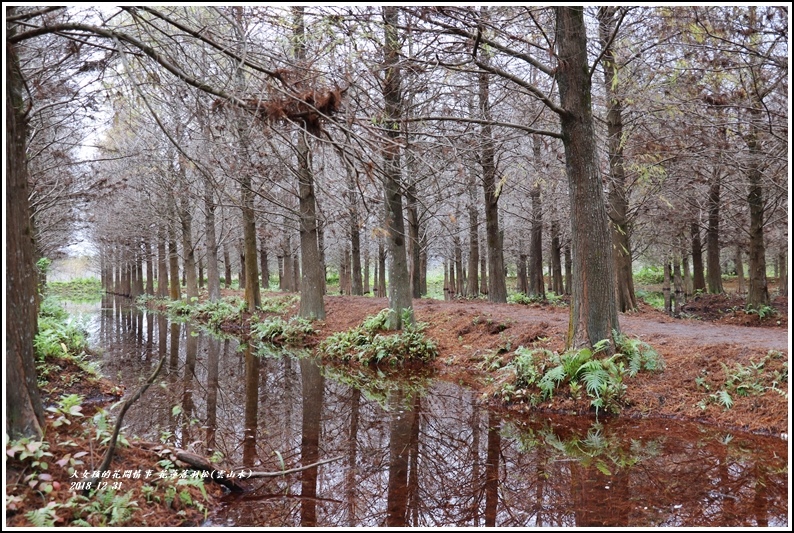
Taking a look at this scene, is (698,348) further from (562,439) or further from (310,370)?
(310,370)

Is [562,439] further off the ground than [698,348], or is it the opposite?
[698,348]

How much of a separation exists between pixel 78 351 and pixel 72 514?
804 cm

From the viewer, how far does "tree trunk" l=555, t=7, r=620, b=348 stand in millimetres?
7324

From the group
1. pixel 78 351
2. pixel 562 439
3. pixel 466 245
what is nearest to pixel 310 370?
pixel 78 351

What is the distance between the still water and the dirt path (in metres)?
0.48

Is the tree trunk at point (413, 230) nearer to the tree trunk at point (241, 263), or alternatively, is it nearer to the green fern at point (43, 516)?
the green fern at point (43, 516)

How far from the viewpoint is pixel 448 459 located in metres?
5.27

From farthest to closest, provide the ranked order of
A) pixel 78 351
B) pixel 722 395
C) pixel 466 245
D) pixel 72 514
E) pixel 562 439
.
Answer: pixel 466 245 < pixel 78 351 < pixel 722 395 < pixel 562 439 < pixel 72 514

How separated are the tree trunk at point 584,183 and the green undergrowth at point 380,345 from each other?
408 cm

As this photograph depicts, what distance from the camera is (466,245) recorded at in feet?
86.7

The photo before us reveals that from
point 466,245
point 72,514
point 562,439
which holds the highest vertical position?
point 466,245

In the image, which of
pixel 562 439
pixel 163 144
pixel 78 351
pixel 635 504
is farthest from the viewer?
pixel 163 144

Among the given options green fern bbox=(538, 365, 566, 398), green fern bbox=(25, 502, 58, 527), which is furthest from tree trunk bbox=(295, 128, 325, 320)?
green fern bbox=(25, 502, 58, 527)

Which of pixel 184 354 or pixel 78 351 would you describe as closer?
pixel 78 351
